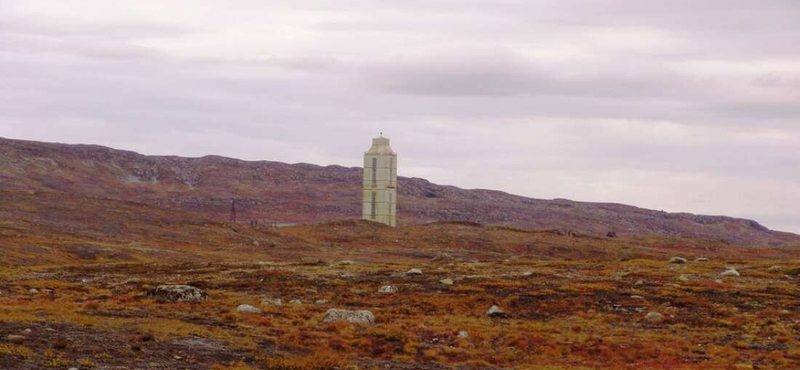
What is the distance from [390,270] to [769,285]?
2008 cm

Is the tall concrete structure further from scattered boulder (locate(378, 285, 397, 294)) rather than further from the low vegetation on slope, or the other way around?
scattered boulder (locate(378, 285, 397, 294))

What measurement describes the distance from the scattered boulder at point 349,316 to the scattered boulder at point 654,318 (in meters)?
10.8

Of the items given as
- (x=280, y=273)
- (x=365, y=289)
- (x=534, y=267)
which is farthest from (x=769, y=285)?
(x=280, y=273)

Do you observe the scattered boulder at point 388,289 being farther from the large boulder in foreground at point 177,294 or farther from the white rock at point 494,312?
the large boulder in foreground at point 177,294

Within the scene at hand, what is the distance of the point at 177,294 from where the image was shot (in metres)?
40.6

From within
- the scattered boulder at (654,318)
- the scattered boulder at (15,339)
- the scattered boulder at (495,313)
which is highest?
the scattered boulder at (654,318)

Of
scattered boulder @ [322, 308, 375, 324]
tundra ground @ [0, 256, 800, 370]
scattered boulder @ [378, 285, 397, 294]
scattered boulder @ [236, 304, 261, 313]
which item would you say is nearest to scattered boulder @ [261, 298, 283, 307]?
tundra ground @ [0, 256, 800, 370]

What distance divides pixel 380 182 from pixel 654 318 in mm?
108341

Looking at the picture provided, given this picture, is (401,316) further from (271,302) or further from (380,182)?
(380,182)

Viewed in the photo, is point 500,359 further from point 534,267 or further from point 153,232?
point 153,232

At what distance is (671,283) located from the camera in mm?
50625

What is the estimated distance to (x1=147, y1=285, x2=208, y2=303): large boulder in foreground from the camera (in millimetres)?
40375

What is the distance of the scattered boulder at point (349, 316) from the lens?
3666cm

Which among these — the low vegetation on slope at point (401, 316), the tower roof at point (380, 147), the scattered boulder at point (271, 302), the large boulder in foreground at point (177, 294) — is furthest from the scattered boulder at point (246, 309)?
the tower roof at point (380, 147)
